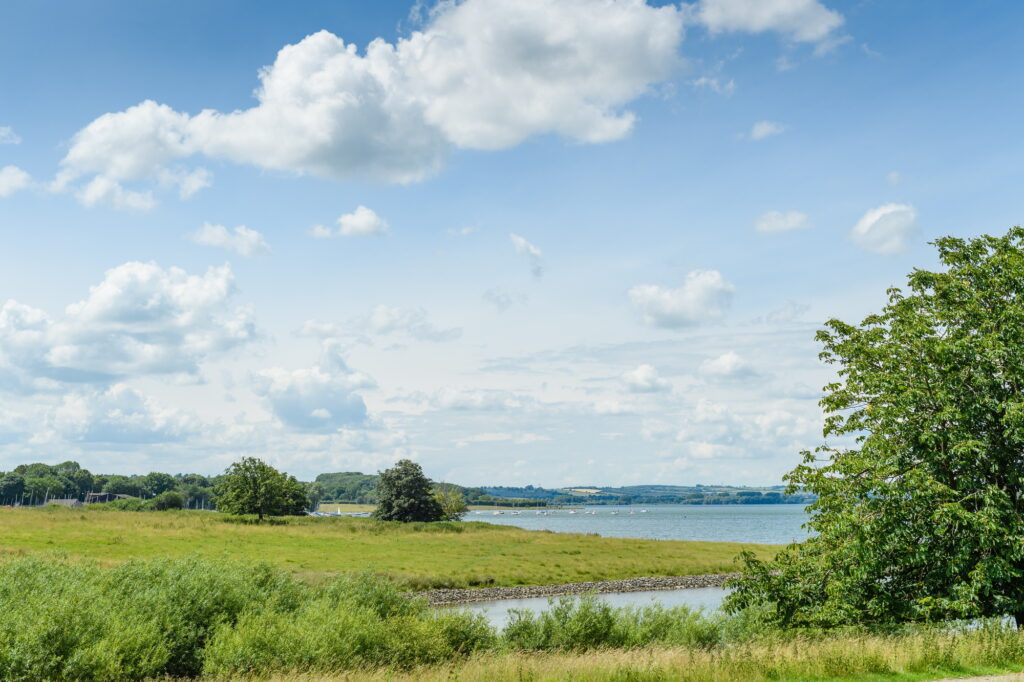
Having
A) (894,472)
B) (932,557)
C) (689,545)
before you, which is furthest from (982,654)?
(689,545)

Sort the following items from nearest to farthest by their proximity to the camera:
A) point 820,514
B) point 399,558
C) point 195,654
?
point 195,654 → point 820,514 → point 399,558

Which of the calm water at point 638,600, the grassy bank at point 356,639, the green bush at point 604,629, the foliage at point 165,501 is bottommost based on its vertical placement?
the calm water at point 638,600

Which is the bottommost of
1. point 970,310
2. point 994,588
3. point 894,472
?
point 994,588

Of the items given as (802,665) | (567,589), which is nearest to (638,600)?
(567,589)

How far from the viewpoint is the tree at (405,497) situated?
97062mm

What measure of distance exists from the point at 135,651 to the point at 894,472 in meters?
21.3

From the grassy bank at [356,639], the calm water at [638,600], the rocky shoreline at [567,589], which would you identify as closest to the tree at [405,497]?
the rocky shoreline at [567,589]

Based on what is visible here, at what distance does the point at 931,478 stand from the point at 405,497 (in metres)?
84.8

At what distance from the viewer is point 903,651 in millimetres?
16016

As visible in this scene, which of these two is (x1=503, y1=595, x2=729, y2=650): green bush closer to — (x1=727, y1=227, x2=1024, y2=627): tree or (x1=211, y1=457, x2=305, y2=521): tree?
(x1=727, y1=227, x2=1024, y2=627): tree

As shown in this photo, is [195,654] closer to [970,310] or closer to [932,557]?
[932,557]

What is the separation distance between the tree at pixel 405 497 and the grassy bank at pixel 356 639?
72190 mm

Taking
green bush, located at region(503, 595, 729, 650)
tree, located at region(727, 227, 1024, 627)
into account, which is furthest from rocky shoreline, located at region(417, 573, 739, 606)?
tree, located at region(727, 227, 1024, 627)

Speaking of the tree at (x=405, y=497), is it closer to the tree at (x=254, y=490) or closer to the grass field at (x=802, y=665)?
the tree at (x=254, y=490)
